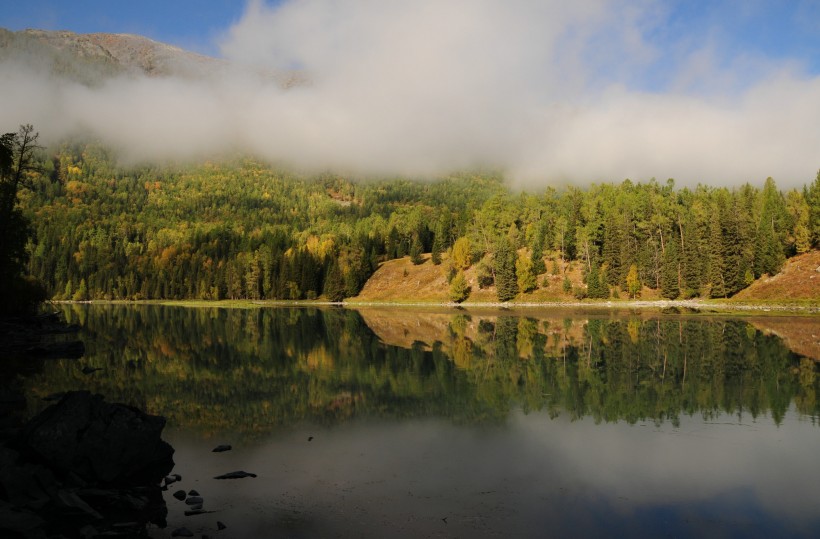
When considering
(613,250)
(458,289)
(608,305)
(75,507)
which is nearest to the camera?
(75,507)

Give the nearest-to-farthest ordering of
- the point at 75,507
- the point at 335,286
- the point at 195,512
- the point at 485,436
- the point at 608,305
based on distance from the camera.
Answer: the point at 75,507 → the point at 195,512 → the point at 485,436 → the point at 608,305 → the point at 335,286

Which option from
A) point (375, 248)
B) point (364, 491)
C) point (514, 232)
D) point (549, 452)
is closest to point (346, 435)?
Answer: point (364, 491)

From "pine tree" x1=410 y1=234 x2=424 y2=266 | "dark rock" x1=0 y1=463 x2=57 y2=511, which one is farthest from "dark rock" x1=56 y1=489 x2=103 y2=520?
"pine tree" x1=410 y1=234 x2=424 y2=266

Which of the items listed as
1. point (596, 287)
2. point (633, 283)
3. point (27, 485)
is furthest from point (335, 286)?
point (27, 485)

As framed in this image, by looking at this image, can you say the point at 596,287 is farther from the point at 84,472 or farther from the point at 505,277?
the point at 84,472

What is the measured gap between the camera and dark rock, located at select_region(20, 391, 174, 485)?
1761 centimetres

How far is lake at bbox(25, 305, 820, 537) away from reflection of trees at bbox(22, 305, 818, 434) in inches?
9.6

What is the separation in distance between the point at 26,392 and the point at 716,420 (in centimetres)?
3916

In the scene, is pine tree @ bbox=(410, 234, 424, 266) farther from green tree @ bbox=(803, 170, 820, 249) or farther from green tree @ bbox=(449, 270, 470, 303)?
green tree @ bbox=(803, 170, 820, 249)

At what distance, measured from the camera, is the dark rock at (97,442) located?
57.8 ft

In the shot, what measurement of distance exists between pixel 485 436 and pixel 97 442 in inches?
A: 627

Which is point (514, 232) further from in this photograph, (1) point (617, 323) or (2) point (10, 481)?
(2) point (10, 481)

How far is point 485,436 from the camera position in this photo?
25031 mm

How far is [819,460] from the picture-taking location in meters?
21.4
